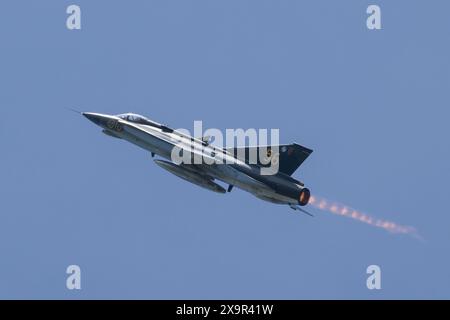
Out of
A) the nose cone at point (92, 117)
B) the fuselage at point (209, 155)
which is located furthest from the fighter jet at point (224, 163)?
the nose cone at point (92, 117)

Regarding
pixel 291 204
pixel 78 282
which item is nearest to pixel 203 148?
pixel 291 204

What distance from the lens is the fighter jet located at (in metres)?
44.9

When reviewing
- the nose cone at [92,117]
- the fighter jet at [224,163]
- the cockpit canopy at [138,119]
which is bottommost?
the fighter jet at [224,163]

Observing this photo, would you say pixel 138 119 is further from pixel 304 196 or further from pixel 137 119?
pixel 304 196

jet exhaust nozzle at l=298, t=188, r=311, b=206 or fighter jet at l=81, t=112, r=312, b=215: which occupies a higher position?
fighter jet at l=81, t=112, r=312, b=215

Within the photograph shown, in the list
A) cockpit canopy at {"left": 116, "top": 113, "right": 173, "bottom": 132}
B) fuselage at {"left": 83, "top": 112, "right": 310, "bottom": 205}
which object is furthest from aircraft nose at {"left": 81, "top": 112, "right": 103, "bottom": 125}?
cockpit canopy at {"left": 116, "top": 113, "right": 173, "bottom": 132}

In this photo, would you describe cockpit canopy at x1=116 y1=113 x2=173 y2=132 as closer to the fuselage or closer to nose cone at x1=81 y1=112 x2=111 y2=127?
the fuselage

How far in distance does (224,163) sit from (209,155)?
72 cm

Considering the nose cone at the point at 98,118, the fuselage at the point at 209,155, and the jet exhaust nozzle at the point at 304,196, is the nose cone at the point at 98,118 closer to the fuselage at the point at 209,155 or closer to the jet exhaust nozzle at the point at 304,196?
the fuselage at the point at 209,155

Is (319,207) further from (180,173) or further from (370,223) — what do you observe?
(180,173)

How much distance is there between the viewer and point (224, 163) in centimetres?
4538

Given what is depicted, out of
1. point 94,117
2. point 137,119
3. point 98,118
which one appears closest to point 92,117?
point 94,117

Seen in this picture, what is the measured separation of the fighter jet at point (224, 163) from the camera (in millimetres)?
44875

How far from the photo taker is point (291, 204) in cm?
4509
